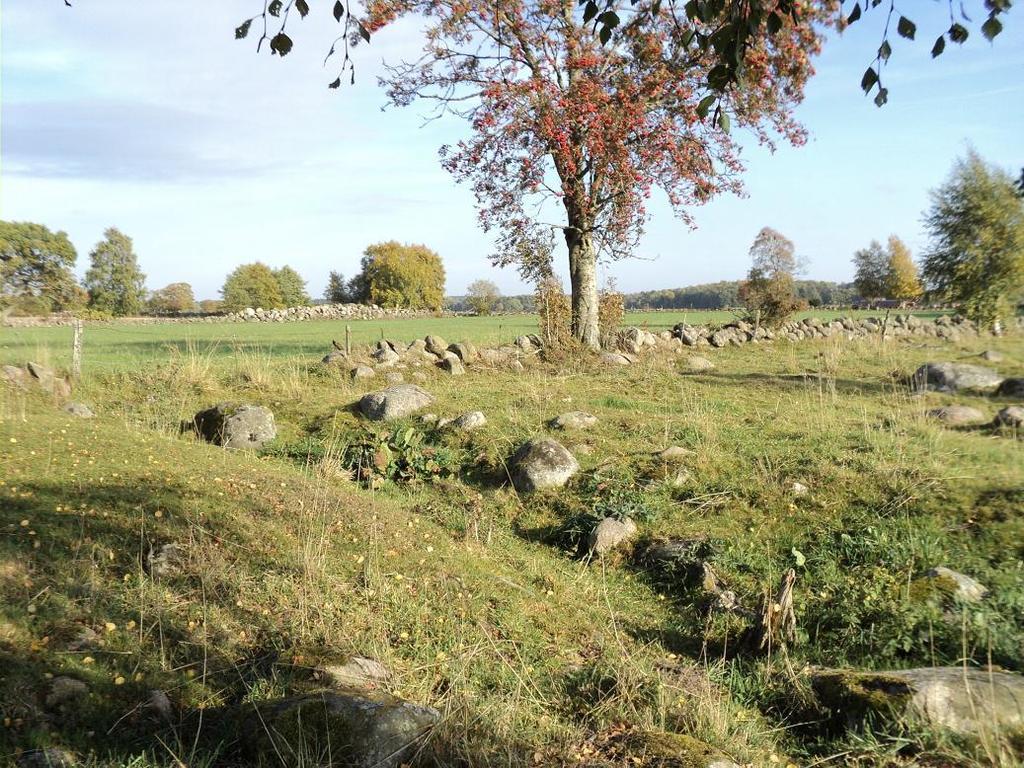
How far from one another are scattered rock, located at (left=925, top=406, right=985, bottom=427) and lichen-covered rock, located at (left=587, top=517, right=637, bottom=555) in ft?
17.6

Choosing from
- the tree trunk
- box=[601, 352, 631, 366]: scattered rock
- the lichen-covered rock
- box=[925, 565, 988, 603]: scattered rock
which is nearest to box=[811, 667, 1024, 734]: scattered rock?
box=[925, 565, 988, 603]: scattered rock

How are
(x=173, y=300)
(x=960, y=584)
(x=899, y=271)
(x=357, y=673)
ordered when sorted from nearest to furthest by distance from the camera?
(x=357, y=673) < (x=960, y=584) < (x=899, y=271) < (x=173, y=300)

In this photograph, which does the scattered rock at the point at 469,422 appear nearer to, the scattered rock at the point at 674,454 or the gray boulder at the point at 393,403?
the gray boulder at the point at 393,403

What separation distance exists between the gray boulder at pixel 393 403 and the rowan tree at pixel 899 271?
5121cm

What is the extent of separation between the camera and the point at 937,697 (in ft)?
11.6

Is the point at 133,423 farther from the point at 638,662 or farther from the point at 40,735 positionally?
the point at 638,662

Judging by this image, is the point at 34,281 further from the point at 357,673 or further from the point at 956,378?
the point at 956,378

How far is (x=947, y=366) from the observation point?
12969 millimetres

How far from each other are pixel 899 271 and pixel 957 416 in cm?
5083

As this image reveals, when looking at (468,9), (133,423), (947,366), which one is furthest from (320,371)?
(947,366)

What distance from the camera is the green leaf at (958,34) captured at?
323 centimetres

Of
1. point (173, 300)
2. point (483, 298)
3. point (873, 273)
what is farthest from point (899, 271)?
point (173, 300)

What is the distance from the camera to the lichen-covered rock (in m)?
6.45

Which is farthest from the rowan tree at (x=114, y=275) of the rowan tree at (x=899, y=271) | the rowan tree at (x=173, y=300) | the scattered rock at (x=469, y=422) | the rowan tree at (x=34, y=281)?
the rowan tree at (x=899, y=271)
